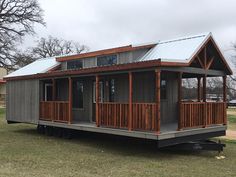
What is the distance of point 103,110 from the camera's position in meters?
14.0

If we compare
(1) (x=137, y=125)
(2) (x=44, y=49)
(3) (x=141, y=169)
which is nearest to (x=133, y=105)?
(1) (x=137, y=125)

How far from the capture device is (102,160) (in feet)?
37.3

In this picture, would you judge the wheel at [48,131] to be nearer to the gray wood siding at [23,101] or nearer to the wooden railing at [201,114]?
the gray wood siding at [23,101]

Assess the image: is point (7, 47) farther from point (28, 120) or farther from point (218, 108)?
point (218, 108)

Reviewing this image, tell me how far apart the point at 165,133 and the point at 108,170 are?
263 cm

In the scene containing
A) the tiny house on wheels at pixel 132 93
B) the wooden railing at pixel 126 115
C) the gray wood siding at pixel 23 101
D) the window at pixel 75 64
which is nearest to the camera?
the wooden railing at pixel 126 115

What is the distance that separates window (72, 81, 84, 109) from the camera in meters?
17.8

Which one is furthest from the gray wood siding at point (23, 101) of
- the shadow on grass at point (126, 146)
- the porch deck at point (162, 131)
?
the porch deck at point (162, 131)

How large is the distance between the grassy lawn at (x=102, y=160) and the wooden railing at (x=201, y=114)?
1.11 m

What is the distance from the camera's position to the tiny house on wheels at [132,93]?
40.6 feet

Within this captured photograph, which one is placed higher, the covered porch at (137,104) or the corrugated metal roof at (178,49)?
the corrugated metal roof at (178,49)

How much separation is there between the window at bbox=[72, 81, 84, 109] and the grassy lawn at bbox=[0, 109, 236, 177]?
2473mm

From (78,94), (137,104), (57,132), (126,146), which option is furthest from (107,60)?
(137,104)

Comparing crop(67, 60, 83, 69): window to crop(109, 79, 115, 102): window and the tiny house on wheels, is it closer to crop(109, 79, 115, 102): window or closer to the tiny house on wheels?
the tiny house on wheels
